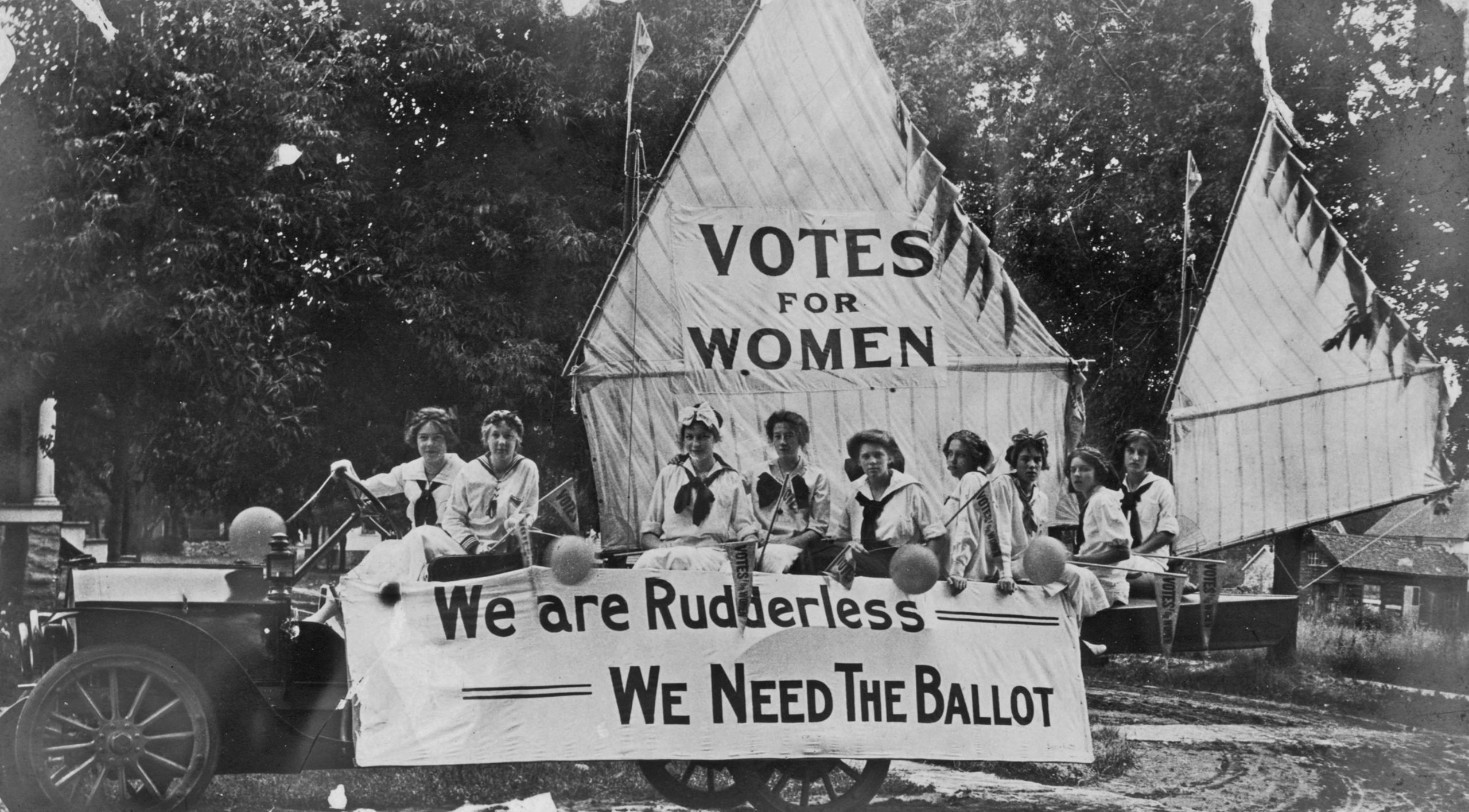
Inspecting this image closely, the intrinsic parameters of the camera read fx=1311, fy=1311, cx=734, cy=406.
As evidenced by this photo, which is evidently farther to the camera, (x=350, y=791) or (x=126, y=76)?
(x=126, y=76)

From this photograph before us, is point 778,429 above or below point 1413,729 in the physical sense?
above

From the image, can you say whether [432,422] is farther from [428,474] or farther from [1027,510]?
[1027,510]

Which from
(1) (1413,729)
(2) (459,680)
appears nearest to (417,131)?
(2) (459,680)

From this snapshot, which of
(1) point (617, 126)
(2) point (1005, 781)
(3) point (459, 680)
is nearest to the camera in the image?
(3) point (459, 680)

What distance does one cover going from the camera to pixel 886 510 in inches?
262

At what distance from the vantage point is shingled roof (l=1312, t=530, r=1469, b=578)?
16.0 m

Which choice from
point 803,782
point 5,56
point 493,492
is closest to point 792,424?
point 493,492

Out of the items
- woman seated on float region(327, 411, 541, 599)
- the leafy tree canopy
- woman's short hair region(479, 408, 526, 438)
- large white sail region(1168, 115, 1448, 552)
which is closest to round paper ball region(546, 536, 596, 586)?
woman seated on float region(327, 411, 541, 599)

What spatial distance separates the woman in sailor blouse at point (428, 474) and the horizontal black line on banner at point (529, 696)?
162 cm

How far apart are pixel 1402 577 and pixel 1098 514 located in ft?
36.6

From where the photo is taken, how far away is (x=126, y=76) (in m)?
10.7

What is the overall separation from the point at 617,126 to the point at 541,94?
0.77 meters

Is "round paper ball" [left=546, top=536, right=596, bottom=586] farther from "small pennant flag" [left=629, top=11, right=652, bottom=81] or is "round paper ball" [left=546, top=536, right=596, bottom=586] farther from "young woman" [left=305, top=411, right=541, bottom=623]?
"small pennant flag" [left=629, top=11, right=652, bottom=81]

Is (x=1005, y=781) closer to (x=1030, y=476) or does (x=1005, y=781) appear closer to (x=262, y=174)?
(x=1030, y=476)
